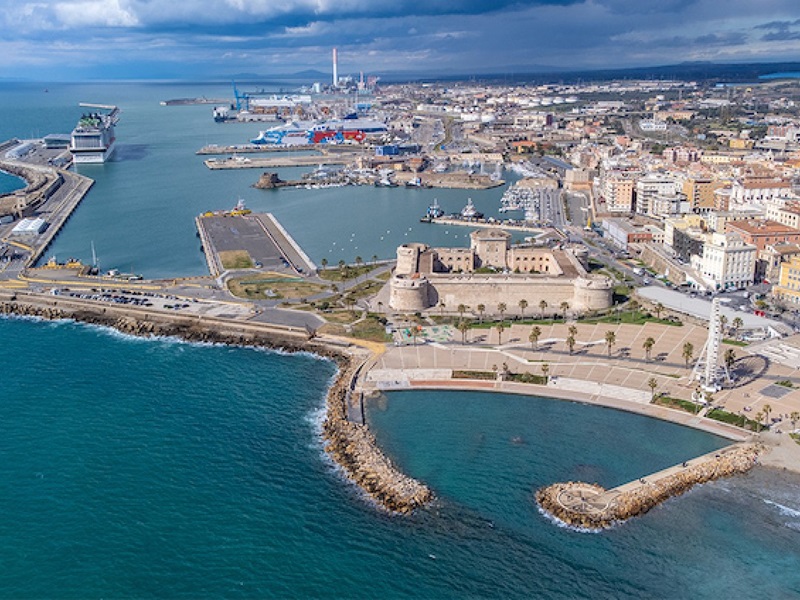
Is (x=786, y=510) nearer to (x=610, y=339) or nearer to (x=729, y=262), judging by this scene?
(x=610, y=339)

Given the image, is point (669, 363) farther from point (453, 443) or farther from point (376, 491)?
point (376, 491)

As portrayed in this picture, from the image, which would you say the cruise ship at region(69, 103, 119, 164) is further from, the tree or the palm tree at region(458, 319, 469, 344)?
the palm tree at region(458, 319, 469, 344)

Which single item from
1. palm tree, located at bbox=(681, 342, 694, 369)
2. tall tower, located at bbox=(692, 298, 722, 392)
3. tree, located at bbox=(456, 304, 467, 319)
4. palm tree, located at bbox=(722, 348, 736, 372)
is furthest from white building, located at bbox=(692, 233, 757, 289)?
tree, located at bbox=(456, 304, 467, 319)

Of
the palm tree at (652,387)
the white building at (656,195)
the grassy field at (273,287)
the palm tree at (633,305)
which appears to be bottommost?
the palm tree at (652,387)

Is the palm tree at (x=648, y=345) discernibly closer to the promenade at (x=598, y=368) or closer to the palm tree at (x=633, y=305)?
the promenade at (x=598, y=368)

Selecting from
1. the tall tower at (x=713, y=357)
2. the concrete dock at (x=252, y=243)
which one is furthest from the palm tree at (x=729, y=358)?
the concrete dock at (x=252, y=243)

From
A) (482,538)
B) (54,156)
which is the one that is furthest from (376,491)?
(54,156)
